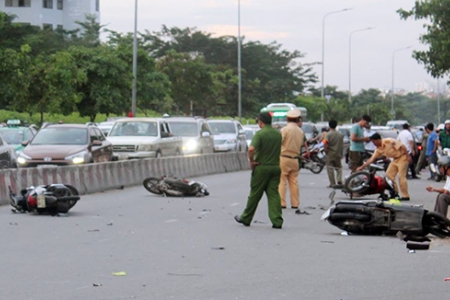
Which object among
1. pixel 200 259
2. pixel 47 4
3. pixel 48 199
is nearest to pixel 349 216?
pixel 200 259

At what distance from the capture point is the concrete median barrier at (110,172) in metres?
20.7

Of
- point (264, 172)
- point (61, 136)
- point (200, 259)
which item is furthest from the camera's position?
point (61, 136)

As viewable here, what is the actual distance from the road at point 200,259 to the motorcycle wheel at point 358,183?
2.64 metres

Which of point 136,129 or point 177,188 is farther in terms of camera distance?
point 136,129

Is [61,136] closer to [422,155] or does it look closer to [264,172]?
[264,172]

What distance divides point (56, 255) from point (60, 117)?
51744 mm

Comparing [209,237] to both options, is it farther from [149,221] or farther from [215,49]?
[215,49]

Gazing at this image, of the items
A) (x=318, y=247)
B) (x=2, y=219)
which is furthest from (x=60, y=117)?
(x=318, y=247)

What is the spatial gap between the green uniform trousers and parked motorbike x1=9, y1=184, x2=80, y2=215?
3.49 metres

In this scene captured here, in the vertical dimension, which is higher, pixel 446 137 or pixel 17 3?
pixel 17 3

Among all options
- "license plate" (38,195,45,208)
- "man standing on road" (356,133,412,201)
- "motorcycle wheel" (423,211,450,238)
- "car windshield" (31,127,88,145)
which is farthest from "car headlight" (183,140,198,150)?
"motorcycle wheel" (423,211,450,238)

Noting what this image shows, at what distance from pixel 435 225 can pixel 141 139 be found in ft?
63.6

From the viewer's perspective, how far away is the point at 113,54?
5378 centimetres

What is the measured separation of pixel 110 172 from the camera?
2556 cm
